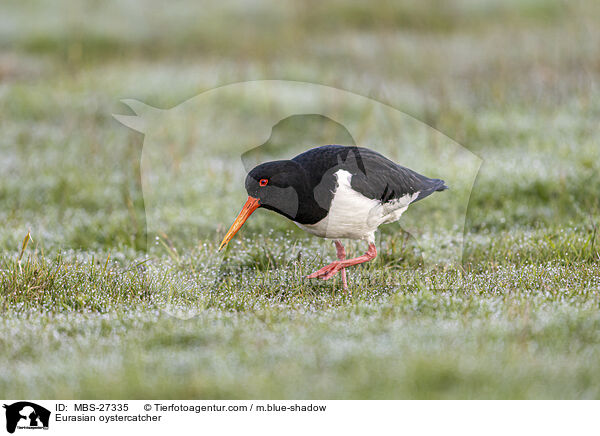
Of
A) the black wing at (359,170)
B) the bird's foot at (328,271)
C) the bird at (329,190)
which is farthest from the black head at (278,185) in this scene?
the bird's foot at (328,271)

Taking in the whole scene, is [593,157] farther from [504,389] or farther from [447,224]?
[504,389]

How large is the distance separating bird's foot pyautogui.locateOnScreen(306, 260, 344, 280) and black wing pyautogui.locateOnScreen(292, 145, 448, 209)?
774 mm

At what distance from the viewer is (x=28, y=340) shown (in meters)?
5.63

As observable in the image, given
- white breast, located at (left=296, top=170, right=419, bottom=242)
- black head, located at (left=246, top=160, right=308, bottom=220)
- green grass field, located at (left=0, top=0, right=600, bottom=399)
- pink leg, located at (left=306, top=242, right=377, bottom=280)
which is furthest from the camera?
pink leg, located at (left=306, top=242, right=377, bottom=280)

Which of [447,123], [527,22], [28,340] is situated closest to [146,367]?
[28,340]

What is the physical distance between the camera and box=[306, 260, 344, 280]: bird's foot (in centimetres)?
665


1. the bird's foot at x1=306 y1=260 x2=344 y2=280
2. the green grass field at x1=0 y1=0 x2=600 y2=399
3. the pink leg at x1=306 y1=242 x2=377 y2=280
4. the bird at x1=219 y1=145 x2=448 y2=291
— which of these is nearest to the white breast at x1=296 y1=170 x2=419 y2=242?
the bird at x1=219 y1=145 x2=448 y2=291

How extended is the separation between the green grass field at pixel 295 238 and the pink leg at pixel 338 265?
13 centimetres

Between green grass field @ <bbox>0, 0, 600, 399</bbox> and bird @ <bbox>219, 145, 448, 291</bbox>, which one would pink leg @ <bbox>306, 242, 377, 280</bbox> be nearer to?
bird @ <bbox>219, 145, 448, 291</bbox>

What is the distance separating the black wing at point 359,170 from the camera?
618 cm

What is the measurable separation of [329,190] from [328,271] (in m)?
1.02

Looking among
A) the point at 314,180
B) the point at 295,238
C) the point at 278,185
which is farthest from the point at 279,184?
the point at 295,238

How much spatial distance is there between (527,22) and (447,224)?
10082 millimetres

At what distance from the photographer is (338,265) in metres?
6.66
